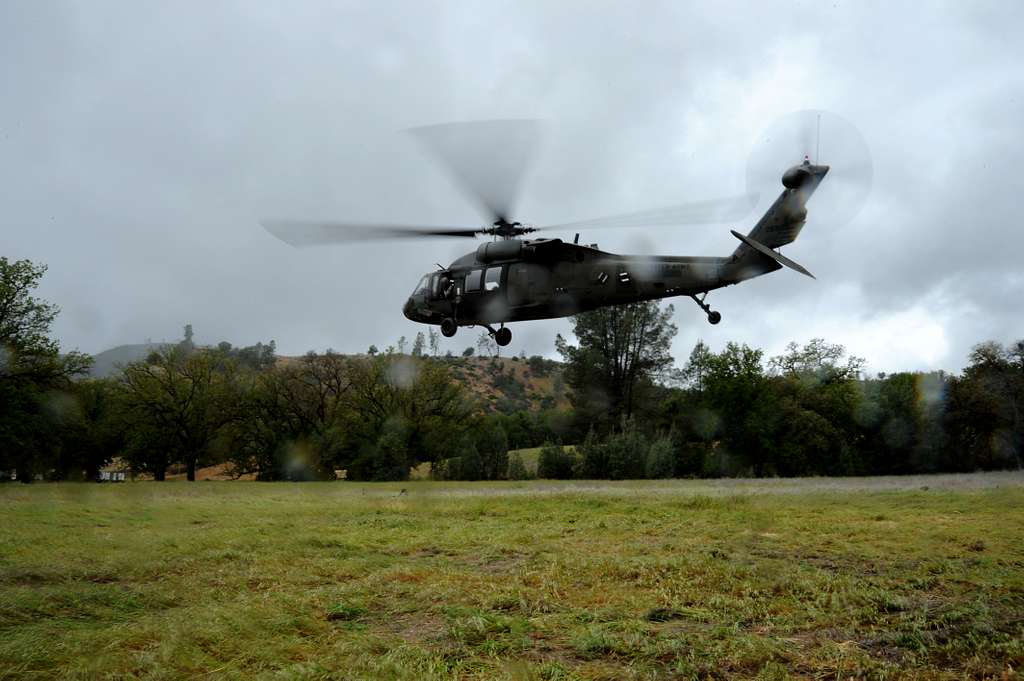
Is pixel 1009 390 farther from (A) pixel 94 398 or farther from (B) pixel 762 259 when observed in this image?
(A) pixel 94 398

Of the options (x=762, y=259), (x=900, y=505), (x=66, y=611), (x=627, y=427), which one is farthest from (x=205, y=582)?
(x=627, y=427)

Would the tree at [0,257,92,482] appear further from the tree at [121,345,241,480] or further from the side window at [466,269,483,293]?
the side window at [466,269,483,293]

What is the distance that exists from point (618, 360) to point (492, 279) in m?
39.9

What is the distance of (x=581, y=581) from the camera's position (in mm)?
12539

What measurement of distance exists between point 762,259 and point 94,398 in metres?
56.1

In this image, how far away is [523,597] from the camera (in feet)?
36.9

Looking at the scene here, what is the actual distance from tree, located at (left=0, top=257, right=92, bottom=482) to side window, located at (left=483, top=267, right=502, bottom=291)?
38790 millimetres

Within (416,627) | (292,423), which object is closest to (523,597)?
(416,627)

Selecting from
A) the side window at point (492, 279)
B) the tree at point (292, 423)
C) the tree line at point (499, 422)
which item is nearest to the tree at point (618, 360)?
the tree line at point (499, 422)

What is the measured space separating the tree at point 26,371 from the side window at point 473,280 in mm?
38309

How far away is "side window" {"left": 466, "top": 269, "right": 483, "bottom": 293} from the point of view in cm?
1489

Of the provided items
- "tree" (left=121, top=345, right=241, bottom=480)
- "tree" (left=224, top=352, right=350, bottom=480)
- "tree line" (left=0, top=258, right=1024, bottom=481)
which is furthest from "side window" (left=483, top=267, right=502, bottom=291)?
"tree" (left=121, top=345, right=241, bottom=480)

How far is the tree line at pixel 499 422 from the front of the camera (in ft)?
144

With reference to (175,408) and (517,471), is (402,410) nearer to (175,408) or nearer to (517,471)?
(517,471)
